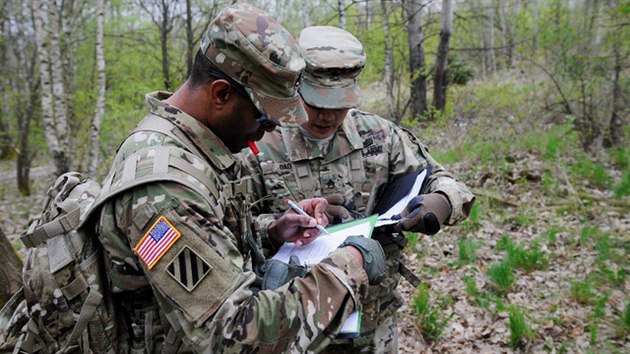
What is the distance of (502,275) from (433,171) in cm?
181

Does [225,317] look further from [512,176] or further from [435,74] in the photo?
[435,74]

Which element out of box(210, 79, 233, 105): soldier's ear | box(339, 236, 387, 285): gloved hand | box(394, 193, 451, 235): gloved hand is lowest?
box(394, 193, 451, 235): gloved hand

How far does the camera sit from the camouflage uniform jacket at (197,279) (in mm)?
1168

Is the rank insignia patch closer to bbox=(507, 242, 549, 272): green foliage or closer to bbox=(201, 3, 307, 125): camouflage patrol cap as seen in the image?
bbox=(201, 3, 307, 125): camouflage patrol cap

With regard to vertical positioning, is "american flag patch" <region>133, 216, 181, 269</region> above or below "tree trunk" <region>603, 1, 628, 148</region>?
above

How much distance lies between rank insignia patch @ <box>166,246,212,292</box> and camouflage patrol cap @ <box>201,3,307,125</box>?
508 mm

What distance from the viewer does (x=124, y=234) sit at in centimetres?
126

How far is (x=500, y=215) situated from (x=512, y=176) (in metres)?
1.21

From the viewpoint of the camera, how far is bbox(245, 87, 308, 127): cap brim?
1.42 metres

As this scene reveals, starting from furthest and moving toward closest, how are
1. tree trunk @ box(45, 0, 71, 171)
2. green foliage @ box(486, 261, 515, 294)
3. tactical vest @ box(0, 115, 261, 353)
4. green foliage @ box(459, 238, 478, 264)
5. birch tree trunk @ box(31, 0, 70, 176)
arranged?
tree trunk @ box(45, 0, 71, 171) < birch tree trunk @ box(31, 0, 70, 176) < green foliage @ box(459, 238, 478, 264) < green foliage @ box(486, 261, 515, 294) < tactical vest @ box(0, 115, 261, 353)

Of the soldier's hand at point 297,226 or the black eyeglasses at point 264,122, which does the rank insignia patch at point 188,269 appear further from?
the soldier's hand at point 297,226

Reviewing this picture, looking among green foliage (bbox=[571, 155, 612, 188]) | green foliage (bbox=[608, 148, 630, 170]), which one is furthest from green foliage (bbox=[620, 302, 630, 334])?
green foliage (bbox=[608, 148, 630, 170])

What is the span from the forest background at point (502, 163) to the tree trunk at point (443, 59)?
30 mm

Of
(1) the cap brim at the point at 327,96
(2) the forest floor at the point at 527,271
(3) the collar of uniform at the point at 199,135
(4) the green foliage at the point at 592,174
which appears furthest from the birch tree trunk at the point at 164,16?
(3) the collar of uniform at the point at 199,135
